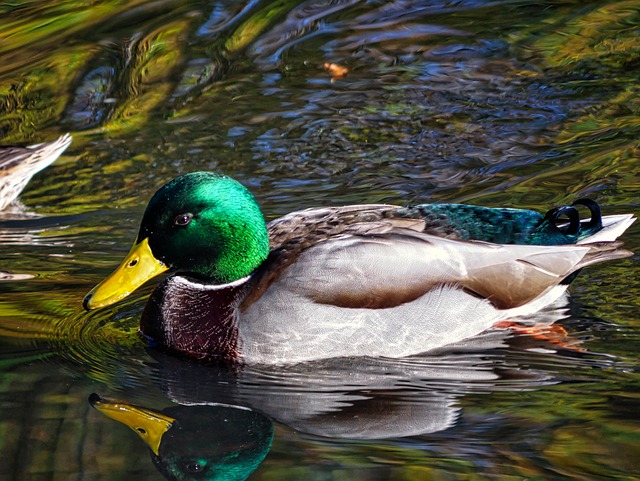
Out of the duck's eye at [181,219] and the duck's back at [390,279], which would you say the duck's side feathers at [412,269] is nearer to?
the duck's back at [390,279]

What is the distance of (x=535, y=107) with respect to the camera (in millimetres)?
9016

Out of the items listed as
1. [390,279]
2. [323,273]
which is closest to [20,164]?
[323,273]

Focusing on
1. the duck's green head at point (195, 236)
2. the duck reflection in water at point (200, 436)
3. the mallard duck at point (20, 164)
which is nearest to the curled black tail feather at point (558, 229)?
the duck's green head at point (195, 236)

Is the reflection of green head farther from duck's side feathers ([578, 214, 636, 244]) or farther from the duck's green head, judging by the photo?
duck's side feathers ([578, 214, 636, 244])

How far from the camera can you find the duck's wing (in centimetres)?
554

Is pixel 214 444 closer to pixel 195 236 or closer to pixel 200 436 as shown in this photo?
pixel 200 436

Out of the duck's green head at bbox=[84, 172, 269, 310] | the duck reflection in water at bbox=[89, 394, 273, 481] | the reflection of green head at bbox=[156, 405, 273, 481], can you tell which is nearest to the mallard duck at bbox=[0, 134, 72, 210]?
the duck's green head at bbox=[84, 172, 269, 310]

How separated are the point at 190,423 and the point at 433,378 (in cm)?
123

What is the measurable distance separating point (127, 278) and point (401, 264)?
1.35 metres

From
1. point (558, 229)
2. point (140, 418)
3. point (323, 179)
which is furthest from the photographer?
point (323, 179)

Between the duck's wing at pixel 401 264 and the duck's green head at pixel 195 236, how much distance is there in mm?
178

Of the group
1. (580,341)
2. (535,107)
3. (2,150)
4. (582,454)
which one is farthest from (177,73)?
(582,454)

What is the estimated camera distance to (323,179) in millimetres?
8211

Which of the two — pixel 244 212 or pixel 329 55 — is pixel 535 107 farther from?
pixel 244 212
